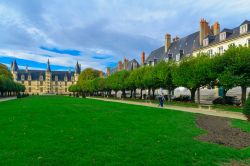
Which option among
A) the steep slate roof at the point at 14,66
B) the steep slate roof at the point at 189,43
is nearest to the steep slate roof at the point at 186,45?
the steep slate roof at the point at 189,43

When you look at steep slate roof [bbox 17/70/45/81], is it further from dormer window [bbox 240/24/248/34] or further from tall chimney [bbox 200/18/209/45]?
dormer window [bbox 240/24/248/34]

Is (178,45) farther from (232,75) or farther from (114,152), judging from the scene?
(114,152)

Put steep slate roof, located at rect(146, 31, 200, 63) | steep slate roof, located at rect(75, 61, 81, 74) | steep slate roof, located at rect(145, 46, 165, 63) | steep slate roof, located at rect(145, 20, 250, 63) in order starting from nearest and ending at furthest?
steep slate roof, located at rect(145, 20, 250, 63) → steep slate roof, located at rect(146, 31, 200, 63) → steep slate roof, located at rect(145, 46, 165, 63) → steep slate roof, located at rect(75, 61, 81, 74)

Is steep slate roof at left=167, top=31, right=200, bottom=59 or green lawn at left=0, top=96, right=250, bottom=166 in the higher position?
steep slate roof at left=167, top=31, right=200, bottom=59

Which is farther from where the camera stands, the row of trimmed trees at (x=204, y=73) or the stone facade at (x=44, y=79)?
the stone facade at (x=44, y=79)

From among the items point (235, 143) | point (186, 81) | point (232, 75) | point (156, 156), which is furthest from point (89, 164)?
point (186, 81)

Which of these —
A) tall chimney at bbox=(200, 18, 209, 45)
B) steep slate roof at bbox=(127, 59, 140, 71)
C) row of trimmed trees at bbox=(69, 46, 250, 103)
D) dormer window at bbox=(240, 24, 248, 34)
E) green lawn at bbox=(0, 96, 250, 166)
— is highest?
tall chimney at bbox=(200, 18, 209, 45)

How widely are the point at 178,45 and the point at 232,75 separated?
38.8 metres

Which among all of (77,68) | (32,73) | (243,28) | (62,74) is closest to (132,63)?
(243,28)

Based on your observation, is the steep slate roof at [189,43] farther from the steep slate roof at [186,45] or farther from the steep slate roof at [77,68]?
the steep slate roof at [77,68]

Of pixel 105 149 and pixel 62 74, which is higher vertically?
pixel 62 74

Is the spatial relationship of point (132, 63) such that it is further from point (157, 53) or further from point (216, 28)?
point (216, 28)

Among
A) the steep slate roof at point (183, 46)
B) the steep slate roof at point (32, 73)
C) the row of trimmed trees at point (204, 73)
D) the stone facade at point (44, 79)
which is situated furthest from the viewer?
the stone facade at point (44, 79)

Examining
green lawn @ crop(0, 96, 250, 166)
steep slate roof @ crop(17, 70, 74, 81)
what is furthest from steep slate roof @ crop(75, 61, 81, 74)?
green lawn @ crop(0, 96, 250, 166)
